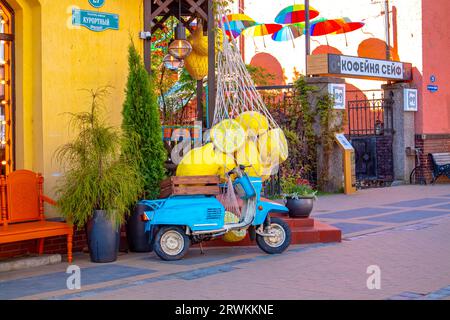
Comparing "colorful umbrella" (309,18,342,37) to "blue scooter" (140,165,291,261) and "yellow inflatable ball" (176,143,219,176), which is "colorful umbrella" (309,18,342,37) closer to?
"yellow inflatable ball" (176,143,219,176)

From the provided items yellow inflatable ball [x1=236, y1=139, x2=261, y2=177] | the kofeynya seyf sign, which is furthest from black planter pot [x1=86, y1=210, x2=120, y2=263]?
the kofeynya seyf sign

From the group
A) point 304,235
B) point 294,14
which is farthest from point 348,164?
point 294,14

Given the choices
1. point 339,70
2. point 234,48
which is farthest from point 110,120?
point 339,70

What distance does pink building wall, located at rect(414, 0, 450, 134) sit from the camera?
19.8 meters

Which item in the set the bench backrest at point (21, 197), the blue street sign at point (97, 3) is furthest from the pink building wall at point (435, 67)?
the bench backrest at point (21, 197)

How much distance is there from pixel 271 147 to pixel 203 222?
71.4 inches

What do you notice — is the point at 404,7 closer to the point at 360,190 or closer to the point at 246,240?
the point at 360,190

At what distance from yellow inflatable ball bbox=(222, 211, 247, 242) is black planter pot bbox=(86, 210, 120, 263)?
55.7 inches

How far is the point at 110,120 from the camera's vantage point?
9602 millimetres

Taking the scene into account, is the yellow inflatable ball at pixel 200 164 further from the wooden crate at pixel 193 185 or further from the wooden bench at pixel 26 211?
the wooden bench at pixel 26 211

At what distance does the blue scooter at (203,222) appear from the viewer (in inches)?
332

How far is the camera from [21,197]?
841cm

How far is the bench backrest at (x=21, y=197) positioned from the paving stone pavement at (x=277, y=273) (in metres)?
0.75
